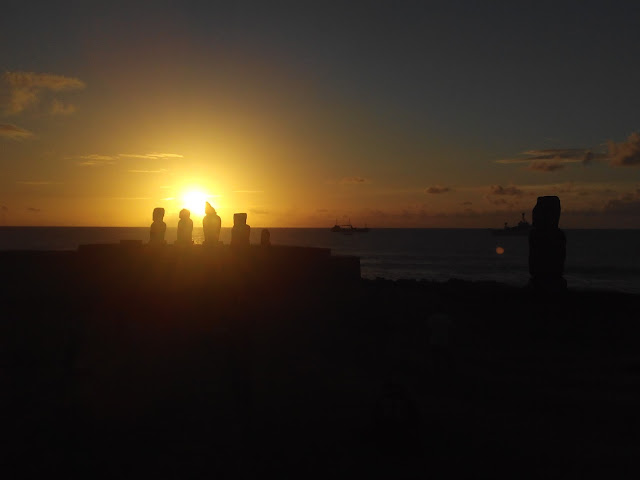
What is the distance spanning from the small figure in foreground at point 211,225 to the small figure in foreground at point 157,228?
2.51 meters

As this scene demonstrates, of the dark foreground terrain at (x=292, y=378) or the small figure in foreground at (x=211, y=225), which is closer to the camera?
the dark foreground terrain at (x=292, y=378)

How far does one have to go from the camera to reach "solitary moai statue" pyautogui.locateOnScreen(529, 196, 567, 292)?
24.2m

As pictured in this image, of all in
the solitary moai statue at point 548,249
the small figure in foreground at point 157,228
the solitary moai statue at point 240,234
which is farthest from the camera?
the small figure in foreground at point 157,228

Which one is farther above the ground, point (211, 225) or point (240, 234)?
point (211, 225)

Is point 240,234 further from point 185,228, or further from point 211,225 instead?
point 185,228

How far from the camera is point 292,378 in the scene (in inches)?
512

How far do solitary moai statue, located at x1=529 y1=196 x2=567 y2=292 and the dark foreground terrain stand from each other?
1.94 m

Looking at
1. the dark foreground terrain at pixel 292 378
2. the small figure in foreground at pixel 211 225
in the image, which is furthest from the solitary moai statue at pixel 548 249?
the small figure in foreground at pixel 211 225

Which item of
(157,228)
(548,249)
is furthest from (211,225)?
(548,249)

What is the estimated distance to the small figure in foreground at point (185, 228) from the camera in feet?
81.1

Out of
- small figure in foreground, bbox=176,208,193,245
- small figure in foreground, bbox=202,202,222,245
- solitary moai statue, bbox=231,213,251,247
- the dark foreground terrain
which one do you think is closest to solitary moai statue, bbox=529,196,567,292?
the dark foreground terrain

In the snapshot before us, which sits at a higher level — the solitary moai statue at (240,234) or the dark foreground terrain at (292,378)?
the solitary moai statue at (240,234)

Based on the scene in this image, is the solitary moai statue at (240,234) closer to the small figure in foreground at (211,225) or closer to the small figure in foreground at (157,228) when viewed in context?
the small figure in foreground at (211,225)

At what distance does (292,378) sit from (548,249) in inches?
618
